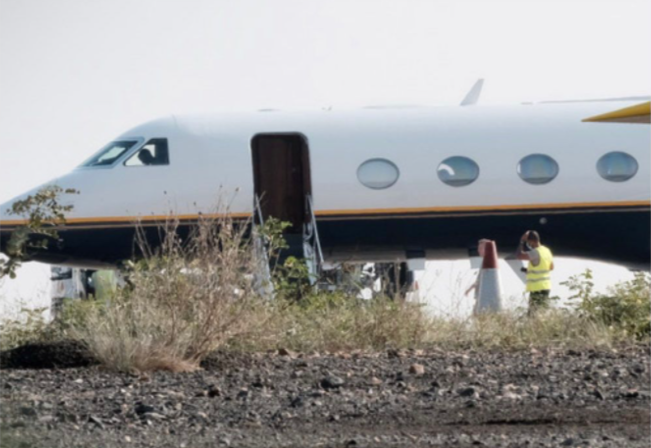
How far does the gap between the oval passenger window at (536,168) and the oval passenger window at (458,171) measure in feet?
2.12

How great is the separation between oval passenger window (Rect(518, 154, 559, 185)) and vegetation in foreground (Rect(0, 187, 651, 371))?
6.69 metres

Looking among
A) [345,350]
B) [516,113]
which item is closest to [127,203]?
[516,113]

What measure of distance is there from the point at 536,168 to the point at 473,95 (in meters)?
2.08

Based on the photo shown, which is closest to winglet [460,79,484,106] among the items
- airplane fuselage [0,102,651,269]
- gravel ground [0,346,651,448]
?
airplane fuselage [0,102,651,269]

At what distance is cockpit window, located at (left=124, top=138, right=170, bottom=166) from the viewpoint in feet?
69.9

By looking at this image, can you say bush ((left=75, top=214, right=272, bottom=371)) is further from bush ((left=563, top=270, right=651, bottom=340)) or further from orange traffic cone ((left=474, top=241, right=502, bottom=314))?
orange traffic cone ((left=474, top=241, right=502, bottom=314))

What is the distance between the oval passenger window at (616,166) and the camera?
21641 millimetres

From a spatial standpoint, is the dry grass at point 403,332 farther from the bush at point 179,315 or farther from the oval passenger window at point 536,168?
the oval passenger window at point 536,168

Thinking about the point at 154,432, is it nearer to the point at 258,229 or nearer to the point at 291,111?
the point at 258,229

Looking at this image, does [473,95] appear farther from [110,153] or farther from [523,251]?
[110,153]

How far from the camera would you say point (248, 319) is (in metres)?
12.0

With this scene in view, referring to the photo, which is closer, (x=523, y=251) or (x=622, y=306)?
→ (x=622, y=306)

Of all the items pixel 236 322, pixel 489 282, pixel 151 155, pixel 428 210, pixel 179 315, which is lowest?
pixel 489 282

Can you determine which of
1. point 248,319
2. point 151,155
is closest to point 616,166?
point 151,155
